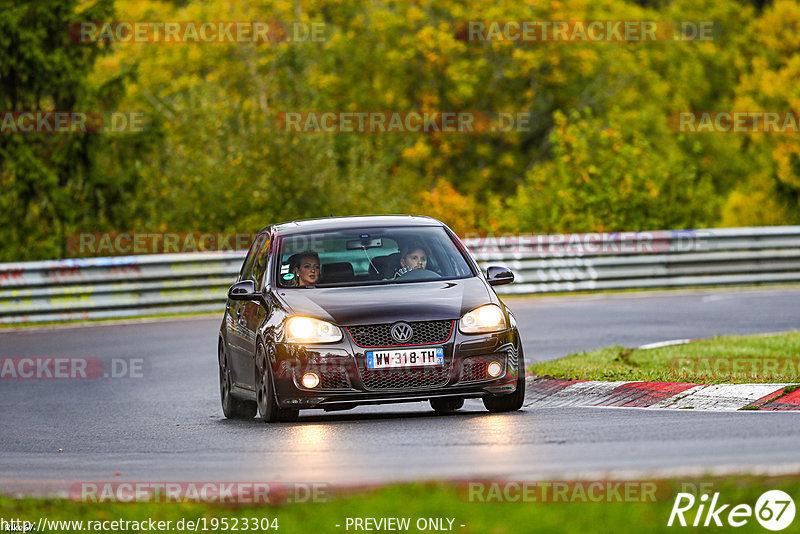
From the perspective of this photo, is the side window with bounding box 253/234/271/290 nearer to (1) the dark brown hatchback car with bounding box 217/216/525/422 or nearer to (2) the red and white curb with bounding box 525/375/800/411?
(1) the dark brown hatchback car with bounding box 217/216/525/422

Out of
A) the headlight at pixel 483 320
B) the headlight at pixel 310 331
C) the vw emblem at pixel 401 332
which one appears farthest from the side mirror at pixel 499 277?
the headlight at pixel 310 331

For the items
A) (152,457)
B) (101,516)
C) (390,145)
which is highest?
(101,516)

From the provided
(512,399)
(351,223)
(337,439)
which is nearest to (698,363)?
(512,399)

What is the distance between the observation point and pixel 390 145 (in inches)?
2282

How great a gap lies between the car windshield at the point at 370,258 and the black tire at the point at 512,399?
3.19 ft

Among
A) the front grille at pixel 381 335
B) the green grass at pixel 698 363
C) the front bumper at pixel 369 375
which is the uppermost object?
the front grille at pixel 381 335

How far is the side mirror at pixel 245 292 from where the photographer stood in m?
12.5

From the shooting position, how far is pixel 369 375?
1136 cm

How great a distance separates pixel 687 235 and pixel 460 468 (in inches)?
850

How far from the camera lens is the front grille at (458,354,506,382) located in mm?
11516

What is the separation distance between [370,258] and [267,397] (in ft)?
4.98

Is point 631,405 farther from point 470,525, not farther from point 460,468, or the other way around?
point 470,525

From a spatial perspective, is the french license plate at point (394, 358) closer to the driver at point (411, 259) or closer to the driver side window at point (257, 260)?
the driver at point (411, 259)

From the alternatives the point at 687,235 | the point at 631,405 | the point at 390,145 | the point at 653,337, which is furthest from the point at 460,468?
the point at 390,145
